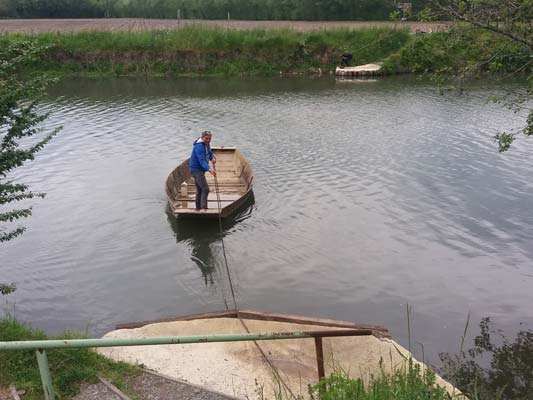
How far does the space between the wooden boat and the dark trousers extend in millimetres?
235

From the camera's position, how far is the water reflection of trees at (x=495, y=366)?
8.34 metres

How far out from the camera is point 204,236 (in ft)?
44.6

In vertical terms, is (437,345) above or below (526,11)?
below

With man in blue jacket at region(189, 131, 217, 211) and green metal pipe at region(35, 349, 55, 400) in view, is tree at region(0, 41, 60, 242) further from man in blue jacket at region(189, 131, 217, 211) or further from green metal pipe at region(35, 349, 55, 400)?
man in blue jacket at region(189, 131, 217, 211)

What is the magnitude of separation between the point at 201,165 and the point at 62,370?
7913mm

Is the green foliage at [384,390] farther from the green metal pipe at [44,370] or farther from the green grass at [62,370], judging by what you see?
the green grass at [62,370]

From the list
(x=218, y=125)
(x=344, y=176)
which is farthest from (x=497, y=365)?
(x=218, y=125)

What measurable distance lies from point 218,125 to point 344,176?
30.9 ft

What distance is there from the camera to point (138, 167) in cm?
1923

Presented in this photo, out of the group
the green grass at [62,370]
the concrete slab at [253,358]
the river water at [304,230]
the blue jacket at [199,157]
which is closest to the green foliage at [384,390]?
the concrete slab at [253,358]

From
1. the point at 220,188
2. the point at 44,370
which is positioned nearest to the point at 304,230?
the point at 220,188

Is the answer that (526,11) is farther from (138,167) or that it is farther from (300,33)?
(300,33)

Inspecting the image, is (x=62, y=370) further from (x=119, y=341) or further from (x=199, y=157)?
(x=199, y=157)

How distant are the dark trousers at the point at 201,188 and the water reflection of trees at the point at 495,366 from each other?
735cm
